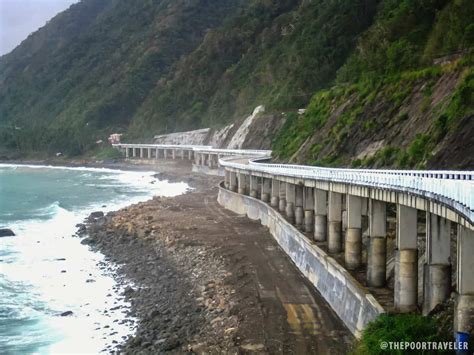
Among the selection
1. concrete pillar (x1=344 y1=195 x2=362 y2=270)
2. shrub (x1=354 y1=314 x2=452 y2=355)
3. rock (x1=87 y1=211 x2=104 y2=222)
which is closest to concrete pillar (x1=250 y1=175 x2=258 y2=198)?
rock (x1=87 y1=211 x2=104 y2=222)

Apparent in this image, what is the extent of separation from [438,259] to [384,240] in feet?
15.1

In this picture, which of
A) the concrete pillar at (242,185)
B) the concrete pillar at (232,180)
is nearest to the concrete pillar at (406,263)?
the concrete pillar at (242,185)

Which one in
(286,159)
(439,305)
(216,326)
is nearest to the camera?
(439,305)

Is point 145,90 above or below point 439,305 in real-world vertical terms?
above

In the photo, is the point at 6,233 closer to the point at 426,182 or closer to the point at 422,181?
the point at 422,181

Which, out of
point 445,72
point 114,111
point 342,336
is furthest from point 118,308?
point 114,111

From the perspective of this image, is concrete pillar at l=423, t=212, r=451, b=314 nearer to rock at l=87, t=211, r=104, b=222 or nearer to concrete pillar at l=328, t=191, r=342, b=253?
concrete pillar at l=328, t=191, r=342, b=253

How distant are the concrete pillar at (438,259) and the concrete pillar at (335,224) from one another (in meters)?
9.76

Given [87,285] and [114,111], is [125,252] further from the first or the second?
[114,111]

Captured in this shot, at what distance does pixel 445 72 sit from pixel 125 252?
21028 millimetres

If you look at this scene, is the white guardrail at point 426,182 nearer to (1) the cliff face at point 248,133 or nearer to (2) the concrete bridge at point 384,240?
(2) the concrete bridge at point 384,240

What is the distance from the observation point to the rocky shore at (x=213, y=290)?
64.4 ft

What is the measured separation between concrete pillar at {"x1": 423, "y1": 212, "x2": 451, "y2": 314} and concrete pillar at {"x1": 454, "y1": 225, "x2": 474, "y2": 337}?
7.19 ft

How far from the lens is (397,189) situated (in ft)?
59.8
